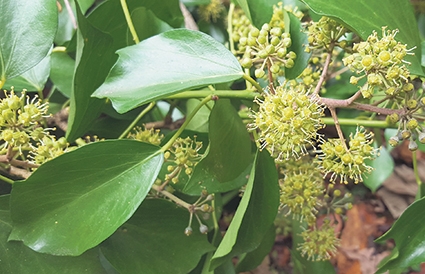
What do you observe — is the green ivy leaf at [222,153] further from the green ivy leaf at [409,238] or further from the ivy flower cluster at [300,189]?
the green ivy leaf at [409,238]

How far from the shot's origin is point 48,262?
2.45 feet

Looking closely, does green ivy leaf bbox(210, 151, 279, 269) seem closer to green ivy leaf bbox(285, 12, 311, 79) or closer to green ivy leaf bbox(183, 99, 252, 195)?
green ivy leaf bbox(183, 99, 252, 195)

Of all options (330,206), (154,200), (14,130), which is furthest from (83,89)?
(330,206)

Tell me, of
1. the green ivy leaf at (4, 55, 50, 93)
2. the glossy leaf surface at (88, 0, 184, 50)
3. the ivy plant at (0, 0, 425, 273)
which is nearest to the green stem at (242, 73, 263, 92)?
the ivy plant at (0, 0, 425, 273)

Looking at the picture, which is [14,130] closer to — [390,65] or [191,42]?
[191,42]

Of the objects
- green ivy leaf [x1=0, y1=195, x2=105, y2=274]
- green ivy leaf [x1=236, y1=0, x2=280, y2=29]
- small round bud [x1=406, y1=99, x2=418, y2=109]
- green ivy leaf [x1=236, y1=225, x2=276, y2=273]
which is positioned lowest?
green ivy leaf [x1=236, y1=225, x2=276, y2=273]

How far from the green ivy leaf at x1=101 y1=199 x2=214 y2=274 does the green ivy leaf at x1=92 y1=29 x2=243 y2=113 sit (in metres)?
0.26

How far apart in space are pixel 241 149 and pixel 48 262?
0.41 m

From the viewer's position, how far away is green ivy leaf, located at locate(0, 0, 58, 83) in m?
0.75

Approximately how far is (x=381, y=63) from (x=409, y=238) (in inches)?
14.3

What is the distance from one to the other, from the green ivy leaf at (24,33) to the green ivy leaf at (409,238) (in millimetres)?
722

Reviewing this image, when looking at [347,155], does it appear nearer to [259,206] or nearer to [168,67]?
[259,206]

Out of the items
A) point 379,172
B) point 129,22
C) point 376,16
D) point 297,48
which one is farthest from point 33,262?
point 379,172

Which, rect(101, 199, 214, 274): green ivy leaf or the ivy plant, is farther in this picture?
rect(101, 199, 214, 274): green ivy leaf
